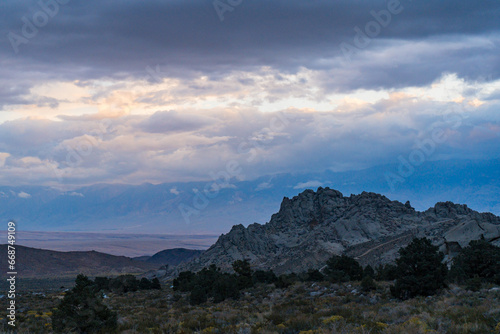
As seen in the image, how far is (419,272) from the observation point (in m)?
27.5

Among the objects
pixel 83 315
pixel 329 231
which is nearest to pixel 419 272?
pixel 83 315

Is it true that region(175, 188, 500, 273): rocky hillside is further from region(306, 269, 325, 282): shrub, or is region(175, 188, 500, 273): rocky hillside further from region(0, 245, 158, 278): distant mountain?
region(0, 245, 158, 278): distant mountain

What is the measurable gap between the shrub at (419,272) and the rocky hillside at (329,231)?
47.6m

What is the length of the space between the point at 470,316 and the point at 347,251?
79501 millimetres

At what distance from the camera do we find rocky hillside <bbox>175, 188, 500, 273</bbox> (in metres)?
88.3

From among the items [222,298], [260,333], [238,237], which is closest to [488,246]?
[222,298]

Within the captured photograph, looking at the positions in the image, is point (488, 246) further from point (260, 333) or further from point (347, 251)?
point (347, 251)

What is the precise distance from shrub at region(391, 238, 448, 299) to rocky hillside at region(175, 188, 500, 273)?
156ft

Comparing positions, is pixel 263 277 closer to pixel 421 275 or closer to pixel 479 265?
pixel 479 265

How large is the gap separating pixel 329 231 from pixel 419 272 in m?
83.5

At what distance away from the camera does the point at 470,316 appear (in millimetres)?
15258

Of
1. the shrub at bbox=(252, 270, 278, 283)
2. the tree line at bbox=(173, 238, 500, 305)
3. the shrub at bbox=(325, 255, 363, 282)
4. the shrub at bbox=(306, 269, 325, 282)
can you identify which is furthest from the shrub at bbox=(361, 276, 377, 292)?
the shrub at bbox=(252, 270, 278, 283)

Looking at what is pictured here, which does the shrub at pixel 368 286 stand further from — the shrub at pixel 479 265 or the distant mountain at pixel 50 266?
the distant mountain at pixel 50 266

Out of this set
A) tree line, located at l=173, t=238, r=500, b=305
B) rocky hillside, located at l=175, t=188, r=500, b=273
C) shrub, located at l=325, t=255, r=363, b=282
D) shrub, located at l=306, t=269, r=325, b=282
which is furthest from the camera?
rocky hillside, located at l=175, t=188, r=500, b=273
